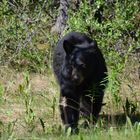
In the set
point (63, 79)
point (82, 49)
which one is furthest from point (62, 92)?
point (82, 49)

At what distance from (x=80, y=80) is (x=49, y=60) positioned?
3.60 m

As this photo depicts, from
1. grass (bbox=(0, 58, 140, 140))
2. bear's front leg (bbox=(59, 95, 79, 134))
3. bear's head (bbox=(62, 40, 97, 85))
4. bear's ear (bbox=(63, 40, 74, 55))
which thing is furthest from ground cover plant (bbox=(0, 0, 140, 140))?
bear's ear (bbox=(63, 40, 74, 55))

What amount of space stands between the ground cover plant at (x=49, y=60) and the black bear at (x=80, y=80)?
15cm

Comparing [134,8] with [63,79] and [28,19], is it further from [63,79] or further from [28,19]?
[63,79]

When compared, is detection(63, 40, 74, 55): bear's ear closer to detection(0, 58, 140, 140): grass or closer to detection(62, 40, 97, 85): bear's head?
detection(62, 40, 97, 85): bear's head

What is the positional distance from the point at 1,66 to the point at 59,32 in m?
1.41

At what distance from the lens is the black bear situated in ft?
21.0

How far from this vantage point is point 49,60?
989cm

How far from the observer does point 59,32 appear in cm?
1057

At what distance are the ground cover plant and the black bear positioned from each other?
0.49ft

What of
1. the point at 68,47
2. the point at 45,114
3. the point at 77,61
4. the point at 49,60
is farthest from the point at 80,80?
the point at 49,60

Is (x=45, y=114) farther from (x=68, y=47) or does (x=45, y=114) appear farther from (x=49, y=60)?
(x=49, y=60)

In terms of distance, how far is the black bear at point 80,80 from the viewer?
6.39 m

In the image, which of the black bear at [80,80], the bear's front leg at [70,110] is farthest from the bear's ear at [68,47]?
the bear's front leg at [70,110]
